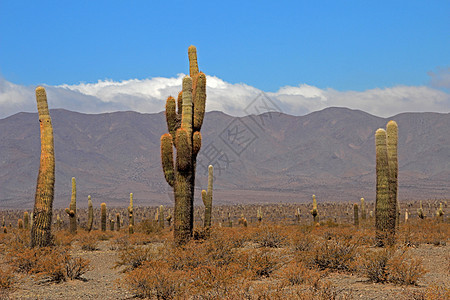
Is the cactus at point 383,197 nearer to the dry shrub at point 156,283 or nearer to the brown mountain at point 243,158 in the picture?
the dry shrub at point 156,283

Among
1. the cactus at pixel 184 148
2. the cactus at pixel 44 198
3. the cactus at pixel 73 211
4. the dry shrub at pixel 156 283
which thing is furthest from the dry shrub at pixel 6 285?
the cactus at pixel 73 211

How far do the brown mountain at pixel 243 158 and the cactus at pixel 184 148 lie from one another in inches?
3437

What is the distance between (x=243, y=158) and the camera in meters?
157

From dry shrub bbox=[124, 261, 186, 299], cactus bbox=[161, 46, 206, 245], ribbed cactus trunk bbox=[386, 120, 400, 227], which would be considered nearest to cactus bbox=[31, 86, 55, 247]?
cactus bbox=[161, 46, 206, 245]

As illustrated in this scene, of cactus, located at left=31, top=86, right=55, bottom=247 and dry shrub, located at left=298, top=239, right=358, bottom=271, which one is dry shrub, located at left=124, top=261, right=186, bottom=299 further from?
cactus, located at left=31, top=86, right=55, bottom=247

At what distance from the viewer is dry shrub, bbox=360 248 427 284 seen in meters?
10.5

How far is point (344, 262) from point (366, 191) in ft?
360

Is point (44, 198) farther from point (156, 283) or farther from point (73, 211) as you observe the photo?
point (73, 211)

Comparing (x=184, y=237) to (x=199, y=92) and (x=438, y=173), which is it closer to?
(x=199, y=92)

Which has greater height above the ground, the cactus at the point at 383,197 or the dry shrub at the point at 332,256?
the cactus at the point at 383,197

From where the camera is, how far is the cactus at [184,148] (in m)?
15.6

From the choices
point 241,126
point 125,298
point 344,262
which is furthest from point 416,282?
point 241,126

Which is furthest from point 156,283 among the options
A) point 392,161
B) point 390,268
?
point 392,161

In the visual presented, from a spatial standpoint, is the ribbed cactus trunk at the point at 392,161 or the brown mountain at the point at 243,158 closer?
the ribbed cactus trunk at the point at 392,161
